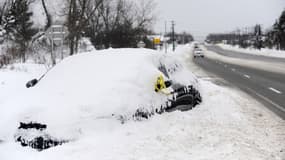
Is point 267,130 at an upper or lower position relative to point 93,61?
lower

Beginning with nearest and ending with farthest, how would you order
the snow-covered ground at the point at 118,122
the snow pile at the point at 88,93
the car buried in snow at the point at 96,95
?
1. the snow-covered ground at the point at 118,122
2. the car buried in snow at the point at 96,95
3. the snow pile at the point at 88,93

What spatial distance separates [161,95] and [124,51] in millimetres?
1504

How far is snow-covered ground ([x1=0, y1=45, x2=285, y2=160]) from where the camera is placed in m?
5.12

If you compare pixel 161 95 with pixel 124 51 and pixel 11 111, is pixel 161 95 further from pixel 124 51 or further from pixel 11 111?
pixel 11 111

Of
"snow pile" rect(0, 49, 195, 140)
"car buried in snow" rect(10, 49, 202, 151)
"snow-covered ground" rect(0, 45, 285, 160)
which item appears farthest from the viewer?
"snow pile" rect(0, 49, 195, 140)

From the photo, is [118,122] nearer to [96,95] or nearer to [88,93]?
[96,95]

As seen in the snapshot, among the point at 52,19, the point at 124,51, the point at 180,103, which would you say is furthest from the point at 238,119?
the point at 52,19

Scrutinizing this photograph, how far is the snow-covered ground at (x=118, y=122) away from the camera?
5121 millimetres

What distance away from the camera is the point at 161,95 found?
22.6 feet

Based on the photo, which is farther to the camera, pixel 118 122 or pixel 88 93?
pixel 88 93

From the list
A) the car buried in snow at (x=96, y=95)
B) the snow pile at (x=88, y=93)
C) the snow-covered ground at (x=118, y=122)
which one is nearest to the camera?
the snow-covered ground at (x=118, y=122)

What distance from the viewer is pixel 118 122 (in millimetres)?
5812

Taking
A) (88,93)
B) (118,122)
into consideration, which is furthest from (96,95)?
(118,122)

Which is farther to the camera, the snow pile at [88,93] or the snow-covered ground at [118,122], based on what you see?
the snow pile at [88,93]
